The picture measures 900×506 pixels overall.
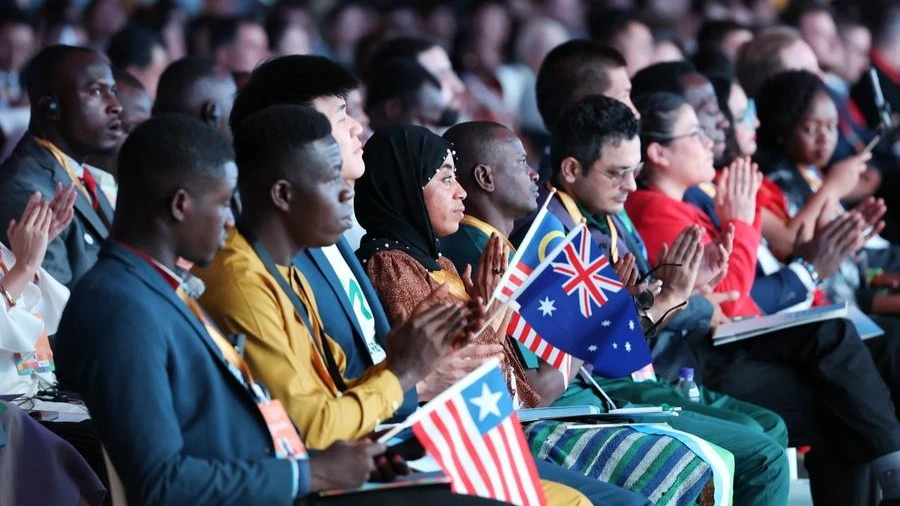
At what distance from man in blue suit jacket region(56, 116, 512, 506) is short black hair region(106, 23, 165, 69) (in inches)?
222

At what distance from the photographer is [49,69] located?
16.9 ft

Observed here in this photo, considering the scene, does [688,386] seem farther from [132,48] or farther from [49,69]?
[132,48]

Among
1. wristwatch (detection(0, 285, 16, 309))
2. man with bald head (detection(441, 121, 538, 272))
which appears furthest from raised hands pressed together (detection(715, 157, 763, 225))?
wristwatch (detection(0, 285, 16, 309))

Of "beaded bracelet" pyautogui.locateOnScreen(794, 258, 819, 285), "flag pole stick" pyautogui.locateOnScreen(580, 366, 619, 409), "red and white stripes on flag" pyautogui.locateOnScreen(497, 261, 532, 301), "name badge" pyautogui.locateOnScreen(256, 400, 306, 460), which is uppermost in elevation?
"red and white stripes on flag" pyautogui.locateOnScreen(497, 261, 532, 301)

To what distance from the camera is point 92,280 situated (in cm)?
282

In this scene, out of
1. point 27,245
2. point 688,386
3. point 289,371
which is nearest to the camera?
point 289,371

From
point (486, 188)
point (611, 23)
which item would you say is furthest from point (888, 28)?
point (486, 188)

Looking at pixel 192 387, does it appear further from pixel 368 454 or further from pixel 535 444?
pixel 535 444

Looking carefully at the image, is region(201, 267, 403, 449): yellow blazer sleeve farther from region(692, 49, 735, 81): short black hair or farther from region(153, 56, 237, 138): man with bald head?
region(692, 49, 735, 81): short black hair

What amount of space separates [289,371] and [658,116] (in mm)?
2793

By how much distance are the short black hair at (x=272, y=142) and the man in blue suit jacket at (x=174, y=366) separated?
265 millimetres

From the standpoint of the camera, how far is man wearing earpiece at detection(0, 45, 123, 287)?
15.9ft

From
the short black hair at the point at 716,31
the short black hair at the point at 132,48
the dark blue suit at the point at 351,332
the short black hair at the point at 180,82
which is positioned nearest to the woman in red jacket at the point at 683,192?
the short black hair at the point at 180,82

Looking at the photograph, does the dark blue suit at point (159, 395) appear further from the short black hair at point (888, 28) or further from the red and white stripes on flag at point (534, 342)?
the short black hair at point (888, 28)
